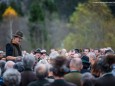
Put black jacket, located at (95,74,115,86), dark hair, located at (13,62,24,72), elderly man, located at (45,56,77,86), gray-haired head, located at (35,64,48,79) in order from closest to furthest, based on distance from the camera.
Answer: elderly man, located at (45,56,77,86) → gray-haired head, located at (35,64,48,79) → black jacket, located at (95,74,115,86) → dark hair, located at (13,62,24,72)

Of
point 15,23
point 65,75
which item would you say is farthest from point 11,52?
point 15,23

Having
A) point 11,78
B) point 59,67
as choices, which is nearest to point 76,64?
point 59,67

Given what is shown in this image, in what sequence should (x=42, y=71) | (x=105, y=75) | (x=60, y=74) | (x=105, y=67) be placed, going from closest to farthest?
(x=60, y=74)
(x=42, y=71)
(x=105, y=75)
(x=105, y=67)

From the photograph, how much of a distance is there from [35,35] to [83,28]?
9591 millimetres

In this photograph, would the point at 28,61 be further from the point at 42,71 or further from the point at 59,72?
the point at 59,72

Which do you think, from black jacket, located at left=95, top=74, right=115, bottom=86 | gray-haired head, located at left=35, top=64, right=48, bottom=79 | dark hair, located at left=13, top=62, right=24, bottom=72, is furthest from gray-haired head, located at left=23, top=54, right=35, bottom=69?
black jacket, located at left=95, top=74, right=115, bottom=86

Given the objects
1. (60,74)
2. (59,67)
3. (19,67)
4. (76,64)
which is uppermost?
(19,67)

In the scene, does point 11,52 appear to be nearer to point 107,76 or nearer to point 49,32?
point 107,76

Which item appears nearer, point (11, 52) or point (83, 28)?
point (11, 52)

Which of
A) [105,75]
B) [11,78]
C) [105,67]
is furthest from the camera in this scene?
[105,67]

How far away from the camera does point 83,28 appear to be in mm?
58625

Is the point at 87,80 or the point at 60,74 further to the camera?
the point at 87,80

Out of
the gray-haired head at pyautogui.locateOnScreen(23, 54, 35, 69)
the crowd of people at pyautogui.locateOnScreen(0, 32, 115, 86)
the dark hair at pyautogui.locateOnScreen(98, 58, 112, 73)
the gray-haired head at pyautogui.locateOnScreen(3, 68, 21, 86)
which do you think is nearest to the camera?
the crowd of people at pyautogui.locateOnScreen(0, 32, 115, 86)

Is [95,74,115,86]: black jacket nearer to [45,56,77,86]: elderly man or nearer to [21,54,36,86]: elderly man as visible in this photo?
[45,56,77,86]: elderly man
